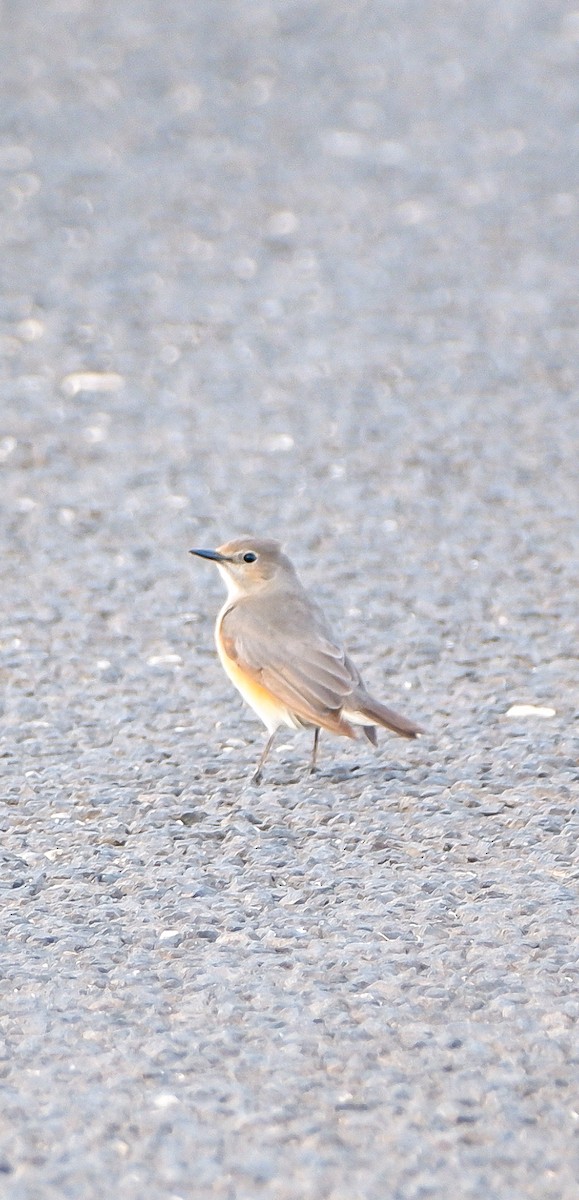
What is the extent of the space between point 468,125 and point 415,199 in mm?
1738

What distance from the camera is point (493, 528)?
7672 mm

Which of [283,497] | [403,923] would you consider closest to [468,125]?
[283,497]

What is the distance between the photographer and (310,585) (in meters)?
7.17

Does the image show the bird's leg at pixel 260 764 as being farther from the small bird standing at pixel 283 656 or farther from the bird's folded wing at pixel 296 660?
the bird's folded wing at pixel 296 660

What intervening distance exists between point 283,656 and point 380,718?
46cm

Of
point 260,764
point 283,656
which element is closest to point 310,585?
point 283,656

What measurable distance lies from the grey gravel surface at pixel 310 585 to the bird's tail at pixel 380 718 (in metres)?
0.21

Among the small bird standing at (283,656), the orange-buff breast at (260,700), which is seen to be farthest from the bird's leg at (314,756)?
the orange-buff breast at (260,700)

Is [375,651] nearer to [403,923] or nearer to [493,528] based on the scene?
[493,528]

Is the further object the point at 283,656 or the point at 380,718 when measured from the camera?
the point at 283,656

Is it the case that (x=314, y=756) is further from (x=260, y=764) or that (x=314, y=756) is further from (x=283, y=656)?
(x=283, y=656)

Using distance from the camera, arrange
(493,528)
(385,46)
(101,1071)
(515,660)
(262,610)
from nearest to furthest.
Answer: (101,1071)
(262,610)
(515,660)
(493,528)
(385,46)

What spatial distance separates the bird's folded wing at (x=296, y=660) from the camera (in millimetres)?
5602

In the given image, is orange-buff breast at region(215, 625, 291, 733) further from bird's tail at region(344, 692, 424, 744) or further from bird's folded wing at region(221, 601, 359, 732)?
bird's tail at region(344, 692, 424, 744)
